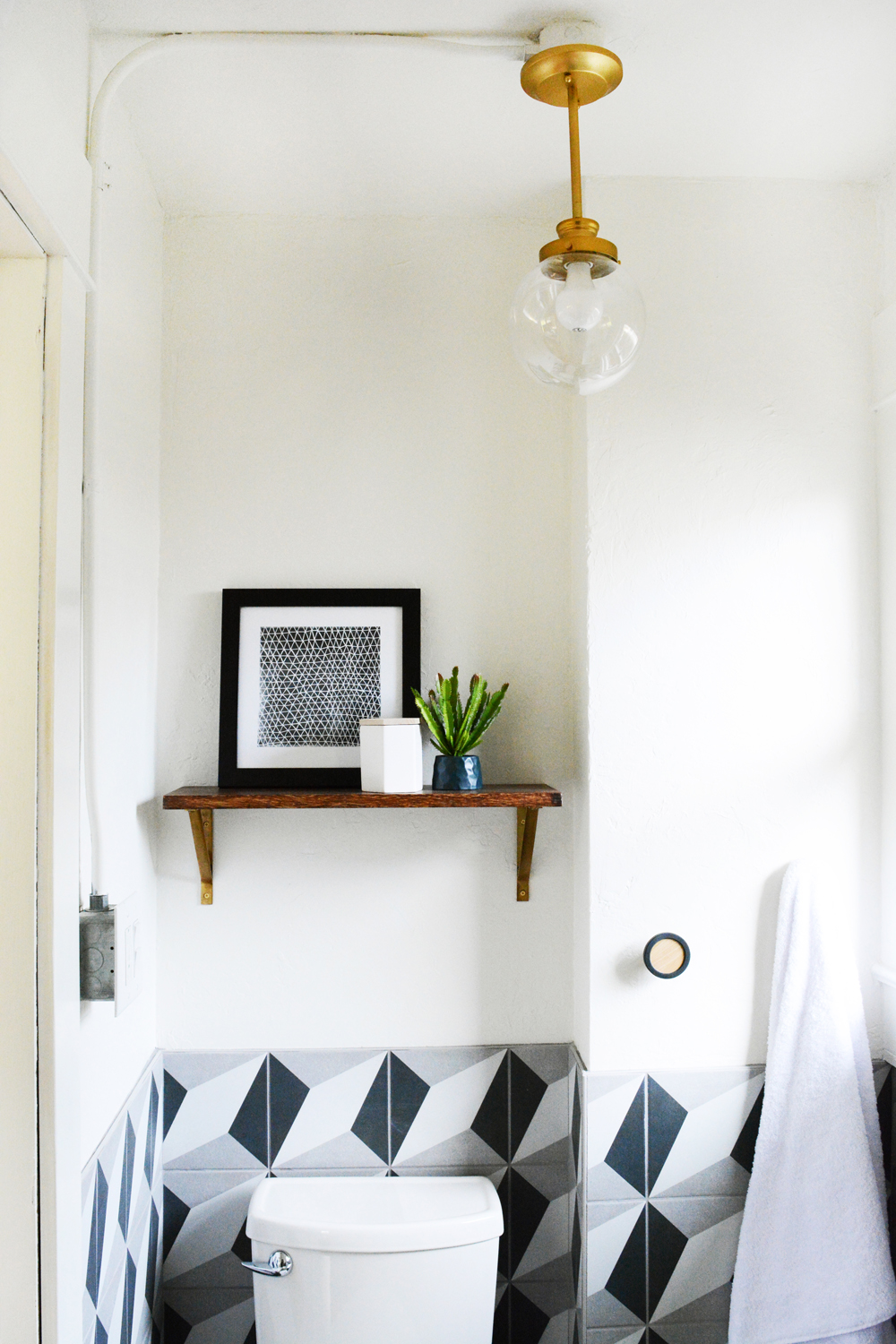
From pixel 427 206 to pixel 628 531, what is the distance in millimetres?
662

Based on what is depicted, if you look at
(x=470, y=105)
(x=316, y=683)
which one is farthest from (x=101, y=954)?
(x=470, y=105)

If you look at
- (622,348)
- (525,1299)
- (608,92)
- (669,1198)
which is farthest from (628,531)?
(525,1299)

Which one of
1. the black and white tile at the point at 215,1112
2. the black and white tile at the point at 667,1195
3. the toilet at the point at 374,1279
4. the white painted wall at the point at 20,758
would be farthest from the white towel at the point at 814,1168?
the white painted wall at the point at 20,758

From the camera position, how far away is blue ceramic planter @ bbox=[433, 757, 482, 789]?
4.73ft

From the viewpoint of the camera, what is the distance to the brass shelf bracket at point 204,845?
4.95 feet

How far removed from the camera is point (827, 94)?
133 centimetres

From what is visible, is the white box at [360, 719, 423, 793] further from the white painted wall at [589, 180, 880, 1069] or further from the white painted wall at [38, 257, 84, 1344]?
the white painted wall at [38, 257, 84, 1344]

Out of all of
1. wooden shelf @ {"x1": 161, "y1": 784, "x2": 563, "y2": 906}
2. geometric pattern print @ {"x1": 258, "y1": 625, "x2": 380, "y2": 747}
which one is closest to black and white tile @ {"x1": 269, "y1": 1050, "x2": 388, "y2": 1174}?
wooden shelf @ {"x1": 161, "y1": 784, "x2": 563, "y2": 906}

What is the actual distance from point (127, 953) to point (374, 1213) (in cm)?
58

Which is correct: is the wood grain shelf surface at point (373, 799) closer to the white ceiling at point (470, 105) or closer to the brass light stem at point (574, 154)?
the brass light stem at point (574, 154)

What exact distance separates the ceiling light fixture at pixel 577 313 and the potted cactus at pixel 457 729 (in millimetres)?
507

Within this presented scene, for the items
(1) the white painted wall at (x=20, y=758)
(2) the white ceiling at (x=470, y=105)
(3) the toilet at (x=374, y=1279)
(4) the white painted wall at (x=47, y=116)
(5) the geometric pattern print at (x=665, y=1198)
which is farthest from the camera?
(5) the geometric pattern print at (x=665, y=1198)

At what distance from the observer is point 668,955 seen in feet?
4.89

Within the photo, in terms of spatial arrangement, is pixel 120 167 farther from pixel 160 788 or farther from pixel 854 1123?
pixel 854 1123
